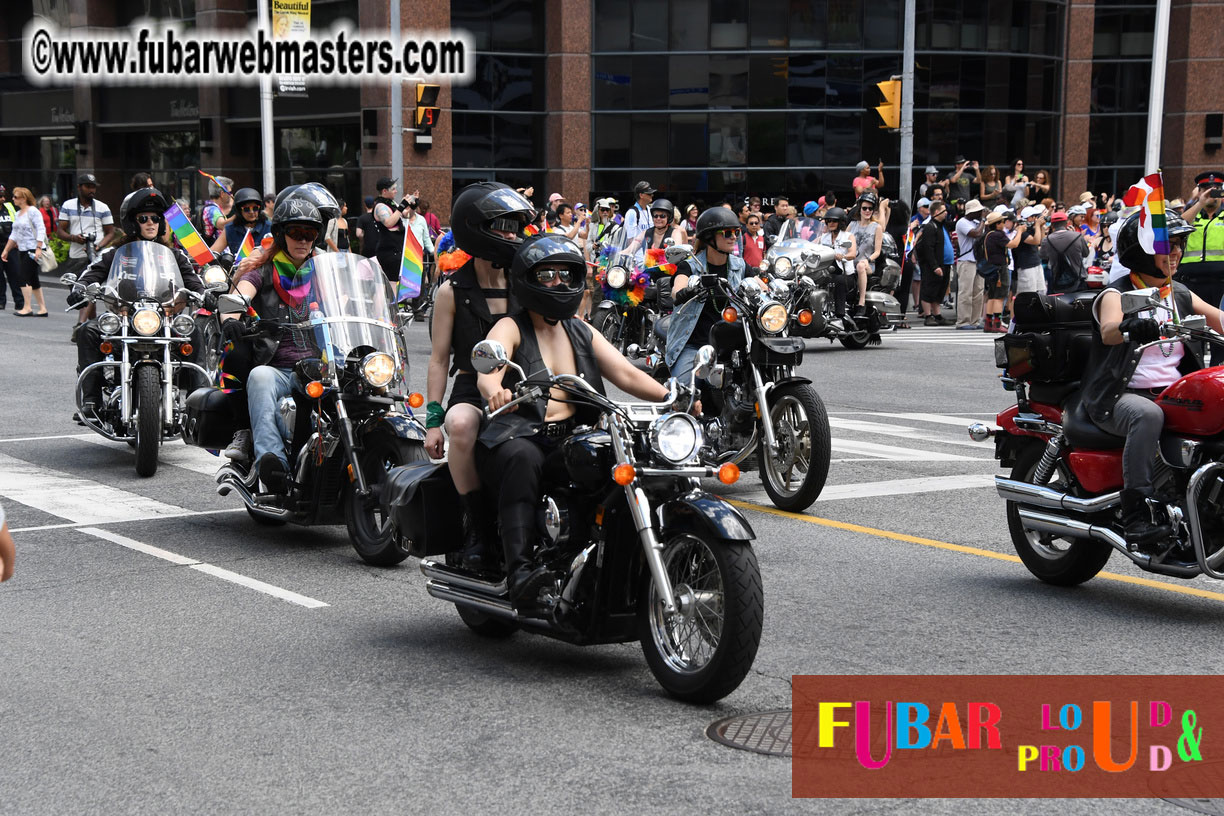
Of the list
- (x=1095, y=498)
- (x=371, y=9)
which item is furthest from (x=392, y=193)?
(x=1095, y=498)

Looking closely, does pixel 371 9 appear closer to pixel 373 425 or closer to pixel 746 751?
pixel 373 425

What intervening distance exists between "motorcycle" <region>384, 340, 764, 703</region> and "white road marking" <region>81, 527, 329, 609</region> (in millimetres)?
1518

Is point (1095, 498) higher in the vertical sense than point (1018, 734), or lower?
higher

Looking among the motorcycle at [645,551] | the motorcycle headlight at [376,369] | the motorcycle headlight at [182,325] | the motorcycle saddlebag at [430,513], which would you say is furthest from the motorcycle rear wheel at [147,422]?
the motorcycle at [645,551]

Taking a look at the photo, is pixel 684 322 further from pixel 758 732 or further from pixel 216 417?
pixel 758 732

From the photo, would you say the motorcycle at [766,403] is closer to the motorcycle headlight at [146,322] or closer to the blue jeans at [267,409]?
the blue jeans at [267,409]

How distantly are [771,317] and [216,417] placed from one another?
3.54m

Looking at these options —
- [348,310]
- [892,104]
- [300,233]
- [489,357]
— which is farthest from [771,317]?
[892,104]

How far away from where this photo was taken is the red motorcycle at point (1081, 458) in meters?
6.82

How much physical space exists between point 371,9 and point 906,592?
93.8 ft

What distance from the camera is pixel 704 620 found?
A: 219 inches

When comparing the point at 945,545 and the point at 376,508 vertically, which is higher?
the point at 376,508

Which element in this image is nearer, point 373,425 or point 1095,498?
point 1095,498

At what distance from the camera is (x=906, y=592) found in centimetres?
754
